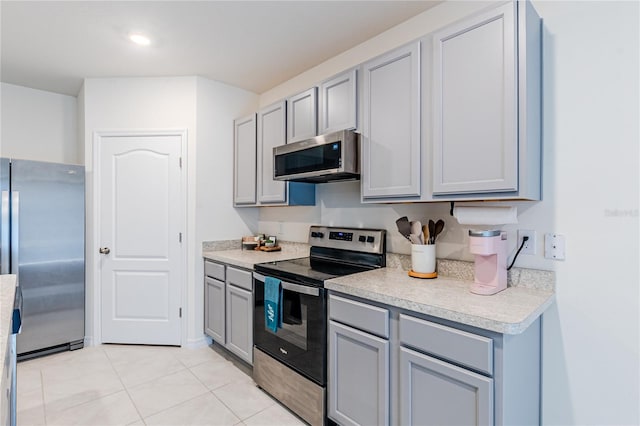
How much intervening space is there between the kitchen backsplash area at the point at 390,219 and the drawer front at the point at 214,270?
2.27 feet

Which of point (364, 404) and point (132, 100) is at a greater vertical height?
point (132, 100)

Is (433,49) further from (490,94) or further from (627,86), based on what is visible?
(627,86)

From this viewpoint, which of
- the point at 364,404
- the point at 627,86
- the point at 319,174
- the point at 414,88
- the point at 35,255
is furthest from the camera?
the point at 35,255

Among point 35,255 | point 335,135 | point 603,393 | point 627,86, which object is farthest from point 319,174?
point 35,255

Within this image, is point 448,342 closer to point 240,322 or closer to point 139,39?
point 240,322

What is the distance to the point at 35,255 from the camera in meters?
2.84

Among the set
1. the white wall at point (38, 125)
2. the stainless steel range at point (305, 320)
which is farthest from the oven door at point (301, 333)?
the white wall at point (38, 125)

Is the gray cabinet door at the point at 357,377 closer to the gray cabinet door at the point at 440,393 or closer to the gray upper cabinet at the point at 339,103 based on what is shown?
the gray cabinet door at the point at 440,393

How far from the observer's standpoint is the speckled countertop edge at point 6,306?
98 cm

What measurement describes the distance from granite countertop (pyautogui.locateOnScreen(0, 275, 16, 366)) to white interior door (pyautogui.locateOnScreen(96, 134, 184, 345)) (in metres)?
1.31

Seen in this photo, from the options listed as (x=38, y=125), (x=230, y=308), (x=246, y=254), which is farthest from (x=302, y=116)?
(x=38, y=125)

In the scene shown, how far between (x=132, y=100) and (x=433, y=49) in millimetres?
2804

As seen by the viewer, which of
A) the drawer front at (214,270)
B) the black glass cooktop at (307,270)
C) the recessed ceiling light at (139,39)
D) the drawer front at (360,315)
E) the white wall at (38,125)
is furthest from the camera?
the white wall at (38,125)

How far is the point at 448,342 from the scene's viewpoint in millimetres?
1364
